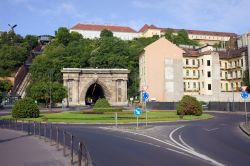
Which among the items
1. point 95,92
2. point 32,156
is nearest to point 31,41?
point 95,92

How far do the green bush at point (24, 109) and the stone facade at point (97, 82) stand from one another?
143 feet

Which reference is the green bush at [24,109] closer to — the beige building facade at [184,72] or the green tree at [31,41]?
the beige building facade at [184,72]

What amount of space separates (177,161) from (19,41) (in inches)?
6823

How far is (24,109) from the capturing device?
42.7 m

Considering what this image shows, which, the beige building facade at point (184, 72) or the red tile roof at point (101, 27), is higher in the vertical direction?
the red tile roof at point (101, 27)

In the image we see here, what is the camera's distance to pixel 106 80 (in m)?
92.4

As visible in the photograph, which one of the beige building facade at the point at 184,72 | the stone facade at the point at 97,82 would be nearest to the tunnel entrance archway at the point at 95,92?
the stone facade at the point at 97,82

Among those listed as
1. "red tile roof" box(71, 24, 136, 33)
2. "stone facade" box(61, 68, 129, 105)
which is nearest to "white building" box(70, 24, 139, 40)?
"red tile roof" box(71, 24, 136, 33)

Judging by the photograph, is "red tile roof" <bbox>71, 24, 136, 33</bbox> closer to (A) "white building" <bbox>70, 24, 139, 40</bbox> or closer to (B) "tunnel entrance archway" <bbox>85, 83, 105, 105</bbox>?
(A) "white building" <bbox>70, 24, 139, 40</bbox>

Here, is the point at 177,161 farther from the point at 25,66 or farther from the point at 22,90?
the point at 25,66

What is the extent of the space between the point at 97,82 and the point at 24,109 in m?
49.6

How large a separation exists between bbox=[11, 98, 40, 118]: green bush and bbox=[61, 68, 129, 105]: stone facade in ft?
143

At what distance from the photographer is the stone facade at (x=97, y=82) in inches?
3479

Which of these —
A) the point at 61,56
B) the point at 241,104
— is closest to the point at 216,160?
the point at 241,104
